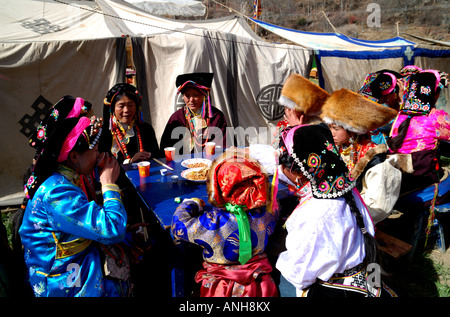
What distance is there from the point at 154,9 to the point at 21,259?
11457 mm

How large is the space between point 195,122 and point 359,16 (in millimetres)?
31252

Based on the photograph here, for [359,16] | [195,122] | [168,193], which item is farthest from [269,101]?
[359,16]

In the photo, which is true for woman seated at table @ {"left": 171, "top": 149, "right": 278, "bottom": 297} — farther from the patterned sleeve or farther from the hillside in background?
the hillside in background

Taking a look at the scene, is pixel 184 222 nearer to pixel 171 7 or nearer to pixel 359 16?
pixel 171 7

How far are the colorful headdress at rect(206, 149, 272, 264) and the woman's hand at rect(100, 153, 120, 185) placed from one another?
73 centimetres

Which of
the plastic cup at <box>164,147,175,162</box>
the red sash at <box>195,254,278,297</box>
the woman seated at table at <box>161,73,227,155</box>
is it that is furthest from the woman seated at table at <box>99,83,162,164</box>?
the red sash at <box>195,254,278,297</box>

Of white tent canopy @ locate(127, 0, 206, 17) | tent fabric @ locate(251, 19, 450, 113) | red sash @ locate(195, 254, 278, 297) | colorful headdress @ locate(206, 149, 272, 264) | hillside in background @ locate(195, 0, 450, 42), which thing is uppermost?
hillside in background @ locate(195, 0, 450, 42)

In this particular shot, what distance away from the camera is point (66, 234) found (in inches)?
75.4

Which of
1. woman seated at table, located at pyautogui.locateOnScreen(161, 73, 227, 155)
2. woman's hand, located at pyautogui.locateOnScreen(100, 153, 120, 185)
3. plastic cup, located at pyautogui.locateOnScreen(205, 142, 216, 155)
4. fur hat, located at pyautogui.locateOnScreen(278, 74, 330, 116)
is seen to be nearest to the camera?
woman's hand, located at pyautogui.locateOnScreen(100, 153, 120, 185)

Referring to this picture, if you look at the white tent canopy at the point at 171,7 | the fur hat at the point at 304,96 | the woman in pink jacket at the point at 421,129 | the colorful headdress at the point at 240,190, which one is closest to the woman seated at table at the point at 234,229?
the colorful headdress at the point at 240,190

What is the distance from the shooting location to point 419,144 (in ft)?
13.0

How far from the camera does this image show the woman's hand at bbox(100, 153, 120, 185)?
216 cm

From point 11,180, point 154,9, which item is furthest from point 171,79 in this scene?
point 154,9

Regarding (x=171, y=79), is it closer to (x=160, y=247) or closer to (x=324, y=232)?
(x=160, y=247)
